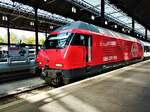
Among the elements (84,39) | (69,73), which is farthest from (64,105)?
(84,39)

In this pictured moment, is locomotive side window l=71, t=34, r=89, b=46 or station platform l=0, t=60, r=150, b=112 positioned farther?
locomotive side window l=71, t=34, r=89, b=46

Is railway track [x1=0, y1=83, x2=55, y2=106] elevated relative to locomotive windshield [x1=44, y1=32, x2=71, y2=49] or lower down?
lower down

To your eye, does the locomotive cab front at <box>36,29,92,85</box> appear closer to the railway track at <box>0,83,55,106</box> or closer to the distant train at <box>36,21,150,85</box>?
the distant train at <box>36,21,150,85</box>

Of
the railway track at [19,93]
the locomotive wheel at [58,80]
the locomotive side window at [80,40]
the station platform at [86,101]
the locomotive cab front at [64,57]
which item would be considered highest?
the locomotive side window at [80,40]

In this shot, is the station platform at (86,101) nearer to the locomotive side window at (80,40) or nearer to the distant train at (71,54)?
the distant train at (71,54)

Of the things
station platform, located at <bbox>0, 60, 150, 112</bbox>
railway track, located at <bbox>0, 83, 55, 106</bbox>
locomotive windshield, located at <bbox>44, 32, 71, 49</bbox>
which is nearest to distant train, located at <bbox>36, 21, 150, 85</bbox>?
locomotive windshield, located at <bbox>44, 32, 71, 49</bbox>

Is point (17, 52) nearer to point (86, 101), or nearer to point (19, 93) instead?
point (19, 93)

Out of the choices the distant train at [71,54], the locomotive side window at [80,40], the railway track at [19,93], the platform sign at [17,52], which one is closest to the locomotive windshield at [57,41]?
the distant train at [71,54]

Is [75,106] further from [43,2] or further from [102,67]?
[43,2]

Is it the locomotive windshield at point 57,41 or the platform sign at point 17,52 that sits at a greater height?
the locomotive windshield at point 57,41

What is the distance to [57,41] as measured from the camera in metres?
8.49

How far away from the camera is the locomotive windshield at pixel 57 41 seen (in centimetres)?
809

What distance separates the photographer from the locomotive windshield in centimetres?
809

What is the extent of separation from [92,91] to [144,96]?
182 cm
